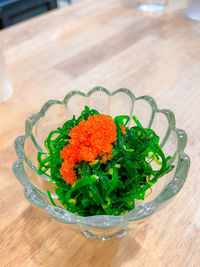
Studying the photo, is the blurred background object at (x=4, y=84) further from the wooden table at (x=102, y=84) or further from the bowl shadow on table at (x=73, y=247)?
the bowl shadow on table at (x=73, y=247)

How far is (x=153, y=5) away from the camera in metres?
1.22

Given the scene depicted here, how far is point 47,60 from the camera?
0.95m

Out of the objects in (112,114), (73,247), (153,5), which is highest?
(153,5)

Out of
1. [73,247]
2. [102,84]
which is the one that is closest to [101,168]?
[73,247]

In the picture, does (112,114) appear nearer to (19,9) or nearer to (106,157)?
(106,157)

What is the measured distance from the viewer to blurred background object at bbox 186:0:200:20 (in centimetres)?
110

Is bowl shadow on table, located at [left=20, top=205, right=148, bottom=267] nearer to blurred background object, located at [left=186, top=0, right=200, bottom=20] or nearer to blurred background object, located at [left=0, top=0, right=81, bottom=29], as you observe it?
blurred background object, located at [left=186, top=0, right=200, bottom=20]

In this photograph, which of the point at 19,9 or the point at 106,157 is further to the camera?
the point at 19,9

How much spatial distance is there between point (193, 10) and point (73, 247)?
1.08 metres

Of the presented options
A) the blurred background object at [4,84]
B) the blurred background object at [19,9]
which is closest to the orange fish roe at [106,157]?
the blurred background object at [4,84]

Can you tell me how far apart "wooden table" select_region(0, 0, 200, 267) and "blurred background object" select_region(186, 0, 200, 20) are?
3 cm

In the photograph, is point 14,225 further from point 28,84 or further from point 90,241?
point 28,84

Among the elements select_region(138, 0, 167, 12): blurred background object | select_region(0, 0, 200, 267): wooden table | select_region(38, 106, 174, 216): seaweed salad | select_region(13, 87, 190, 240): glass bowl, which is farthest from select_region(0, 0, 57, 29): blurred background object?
select_region(38, 106, 174, 216): seaweed salad

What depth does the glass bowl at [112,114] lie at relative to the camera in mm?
382
